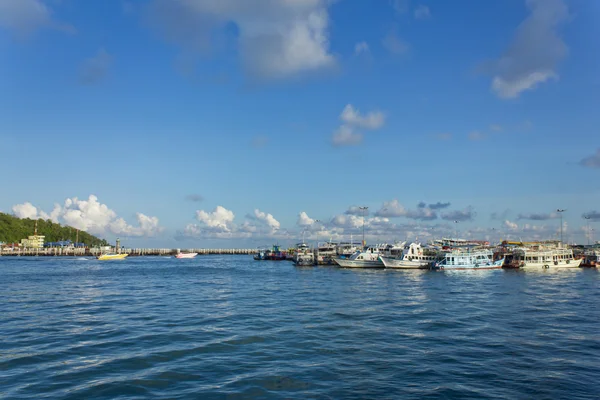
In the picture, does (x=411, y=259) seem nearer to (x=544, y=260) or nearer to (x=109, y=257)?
(x=544, y=260)

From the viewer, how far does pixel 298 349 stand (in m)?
23.4

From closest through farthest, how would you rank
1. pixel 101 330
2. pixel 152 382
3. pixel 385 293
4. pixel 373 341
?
pixel 152 382, pixel 373 341, pixel 101 330, pixel 385 293

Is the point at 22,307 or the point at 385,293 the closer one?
the point at 22,307

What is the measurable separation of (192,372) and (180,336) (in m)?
8.02

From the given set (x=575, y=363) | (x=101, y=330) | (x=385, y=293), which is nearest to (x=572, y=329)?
(x=575, y=363)

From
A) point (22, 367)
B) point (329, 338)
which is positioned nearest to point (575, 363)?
point (329, 338)

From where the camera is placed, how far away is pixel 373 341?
25.5m

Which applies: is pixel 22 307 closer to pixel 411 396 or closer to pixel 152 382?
pixel 152 382

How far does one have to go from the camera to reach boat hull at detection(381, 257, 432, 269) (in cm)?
10256

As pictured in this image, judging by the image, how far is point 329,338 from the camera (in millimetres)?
26234

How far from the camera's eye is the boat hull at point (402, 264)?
102562 millimetres

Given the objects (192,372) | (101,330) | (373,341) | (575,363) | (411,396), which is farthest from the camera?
(101,330)

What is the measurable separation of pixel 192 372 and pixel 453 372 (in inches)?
493

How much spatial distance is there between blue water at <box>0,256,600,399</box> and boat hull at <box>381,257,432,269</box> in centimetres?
5784
